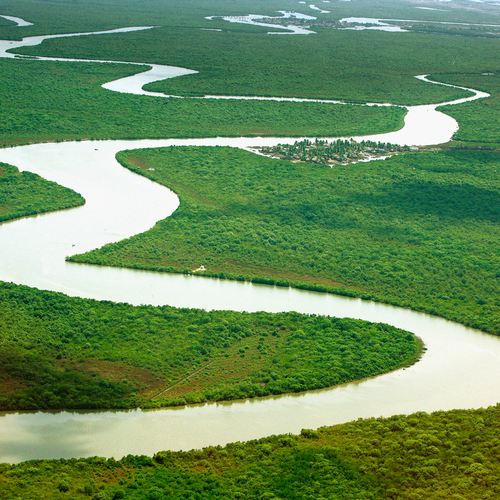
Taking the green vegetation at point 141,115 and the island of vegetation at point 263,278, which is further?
the green vegetation at point 141,115

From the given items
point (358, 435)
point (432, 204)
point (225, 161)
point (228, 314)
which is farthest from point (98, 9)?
point (358, 435)

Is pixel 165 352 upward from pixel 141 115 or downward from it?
downward

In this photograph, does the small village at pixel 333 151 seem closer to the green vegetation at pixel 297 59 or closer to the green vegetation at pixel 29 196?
the green vegetation at pixel 29 196

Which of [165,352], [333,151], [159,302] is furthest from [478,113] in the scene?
[165,352]

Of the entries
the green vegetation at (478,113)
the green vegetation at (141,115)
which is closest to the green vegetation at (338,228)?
the green vegetation at (478,113)

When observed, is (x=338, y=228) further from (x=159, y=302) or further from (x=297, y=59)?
(x=297, y=59)
